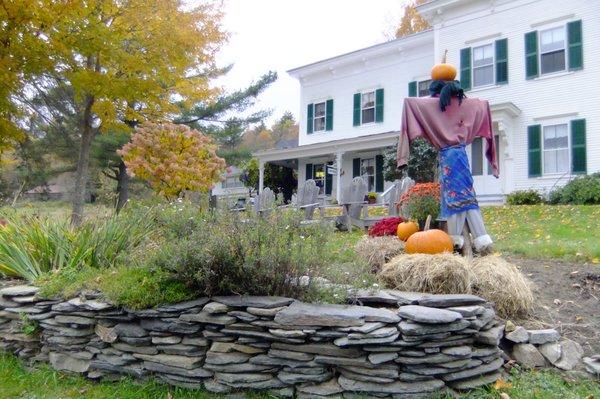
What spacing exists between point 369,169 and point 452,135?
14159 mm

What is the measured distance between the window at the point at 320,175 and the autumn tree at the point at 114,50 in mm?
10358

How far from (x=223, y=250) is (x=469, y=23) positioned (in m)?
14.9

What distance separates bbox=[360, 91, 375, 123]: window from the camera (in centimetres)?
1866

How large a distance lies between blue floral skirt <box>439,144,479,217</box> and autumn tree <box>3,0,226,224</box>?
5.67 meters

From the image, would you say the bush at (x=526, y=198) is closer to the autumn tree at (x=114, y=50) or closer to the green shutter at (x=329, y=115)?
the green shutter at (x=329, y=115)

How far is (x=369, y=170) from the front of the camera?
61.5ft

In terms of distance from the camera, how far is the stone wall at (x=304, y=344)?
9.36 feet

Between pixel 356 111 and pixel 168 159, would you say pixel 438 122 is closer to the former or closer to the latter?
pixel 168 159

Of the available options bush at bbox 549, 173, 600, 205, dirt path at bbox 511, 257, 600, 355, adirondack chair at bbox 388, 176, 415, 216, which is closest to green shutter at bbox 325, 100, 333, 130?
bush at bbox 549, 173, 600, 205

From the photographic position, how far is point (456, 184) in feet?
15.1

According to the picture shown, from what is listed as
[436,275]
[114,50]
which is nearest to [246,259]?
[436,275]

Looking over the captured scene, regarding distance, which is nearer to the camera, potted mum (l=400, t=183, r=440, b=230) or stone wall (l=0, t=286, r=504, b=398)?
stone wall (l=0, t=286, r=504, b=398)

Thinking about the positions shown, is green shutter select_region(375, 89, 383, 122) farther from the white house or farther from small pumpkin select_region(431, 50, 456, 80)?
small pumpkin select_region(431, 50, 456, 80)

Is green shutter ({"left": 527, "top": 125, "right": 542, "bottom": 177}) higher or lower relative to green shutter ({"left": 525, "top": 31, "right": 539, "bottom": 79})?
lower
